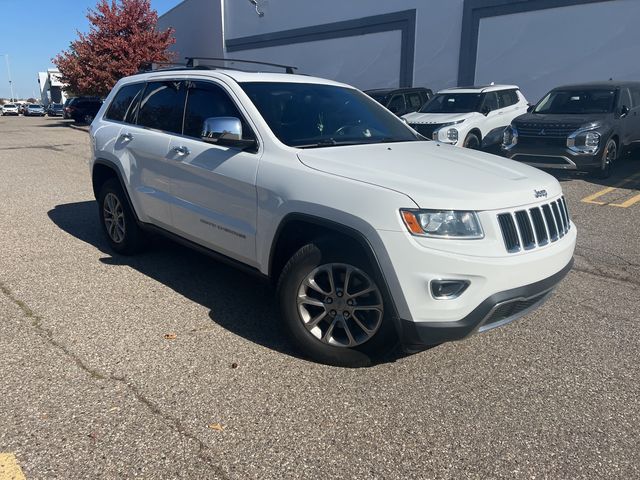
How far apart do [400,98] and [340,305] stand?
11593mm

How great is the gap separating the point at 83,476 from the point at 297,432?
989 millimetres

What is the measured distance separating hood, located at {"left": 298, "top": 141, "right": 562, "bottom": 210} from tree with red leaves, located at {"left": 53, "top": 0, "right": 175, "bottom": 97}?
25177mm

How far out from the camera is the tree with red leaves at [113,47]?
26.2m

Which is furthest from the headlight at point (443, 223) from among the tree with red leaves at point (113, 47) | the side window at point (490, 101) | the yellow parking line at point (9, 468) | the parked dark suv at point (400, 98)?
the tree with red leaves at point (113, 47)

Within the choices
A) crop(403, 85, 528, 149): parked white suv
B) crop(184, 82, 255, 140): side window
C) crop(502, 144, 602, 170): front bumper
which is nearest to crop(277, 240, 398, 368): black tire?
crop(184, 82, 255, 140): side window

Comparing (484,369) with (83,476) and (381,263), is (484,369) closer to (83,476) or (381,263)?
(381,263)

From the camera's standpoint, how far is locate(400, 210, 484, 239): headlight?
292 centimetres

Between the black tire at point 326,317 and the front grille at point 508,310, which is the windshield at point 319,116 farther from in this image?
the front grille at point 508,310

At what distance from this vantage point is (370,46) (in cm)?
1992

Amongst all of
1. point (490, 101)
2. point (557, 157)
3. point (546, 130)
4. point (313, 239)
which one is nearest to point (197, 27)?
point (490, 101)

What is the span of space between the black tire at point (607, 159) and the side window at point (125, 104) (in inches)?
312

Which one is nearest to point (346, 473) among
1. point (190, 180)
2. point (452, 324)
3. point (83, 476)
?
point (452, 324)

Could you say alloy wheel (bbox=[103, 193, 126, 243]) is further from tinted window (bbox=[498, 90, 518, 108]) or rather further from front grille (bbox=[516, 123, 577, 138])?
tinted window (bbox=[498, 90, 518, 108])

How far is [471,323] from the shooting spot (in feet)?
9.73
